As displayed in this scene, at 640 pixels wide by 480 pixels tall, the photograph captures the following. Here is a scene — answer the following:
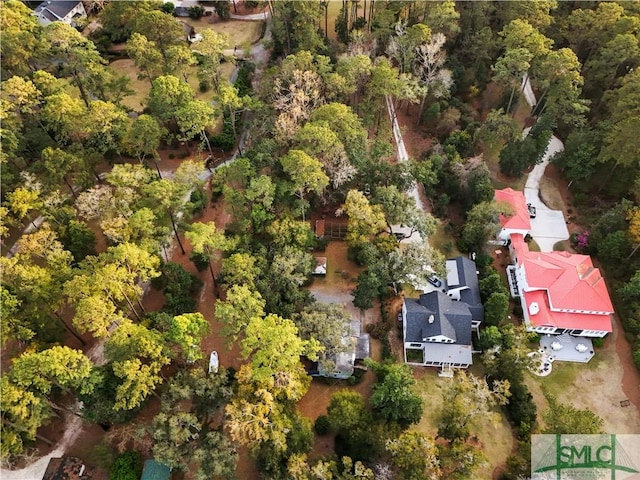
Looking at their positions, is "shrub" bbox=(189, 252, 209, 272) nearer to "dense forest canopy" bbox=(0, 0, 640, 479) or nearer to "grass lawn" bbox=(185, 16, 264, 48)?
"dense forest canopy" bbox=(0, 0, 640, 479)

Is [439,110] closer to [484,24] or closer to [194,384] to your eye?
[484,24]

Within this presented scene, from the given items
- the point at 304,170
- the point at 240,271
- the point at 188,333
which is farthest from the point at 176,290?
the point at 304,170

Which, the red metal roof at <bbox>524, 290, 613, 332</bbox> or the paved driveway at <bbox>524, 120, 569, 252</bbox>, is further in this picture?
the paved driveway at <bbox>524, 120, 569, 252</bbox>

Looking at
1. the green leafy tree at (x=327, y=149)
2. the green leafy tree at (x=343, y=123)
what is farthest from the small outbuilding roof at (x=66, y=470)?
the green leafy tree at (x=343, y=123)

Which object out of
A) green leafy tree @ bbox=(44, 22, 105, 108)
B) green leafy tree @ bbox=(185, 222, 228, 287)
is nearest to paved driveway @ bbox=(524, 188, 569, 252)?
green leafy tree @ bbox=(185, 222, 228, 287)

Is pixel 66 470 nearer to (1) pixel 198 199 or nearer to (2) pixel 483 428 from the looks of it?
(1) pixel 198 199

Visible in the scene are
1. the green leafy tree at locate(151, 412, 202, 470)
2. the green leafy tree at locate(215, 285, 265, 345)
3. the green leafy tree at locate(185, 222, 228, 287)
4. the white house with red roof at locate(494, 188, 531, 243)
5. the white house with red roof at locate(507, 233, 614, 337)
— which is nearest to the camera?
the green leafy tree at locate(151, 412, 202, 470)

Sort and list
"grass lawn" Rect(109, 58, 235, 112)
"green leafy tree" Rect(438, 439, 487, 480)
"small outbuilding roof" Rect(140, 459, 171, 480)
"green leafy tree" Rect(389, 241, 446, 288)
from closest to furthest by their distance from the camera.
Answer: "green leafy tree" Rect(438, 439, 487, 480) < "small outbuilding roof" Rect(140, 459, 171, 480) < "green leafy tree" Rect(389, 241, 446, 288) < "grass lawn" Rect(109, 58, 235, 112)

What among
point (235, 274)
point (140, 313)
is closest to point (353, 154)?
point (235, 274)

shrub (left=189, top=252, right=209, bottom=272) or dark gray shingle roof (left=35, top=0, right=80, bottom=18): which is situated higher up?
dark gray shingle roof (left=35, top=0, right=80, bottom=18)
